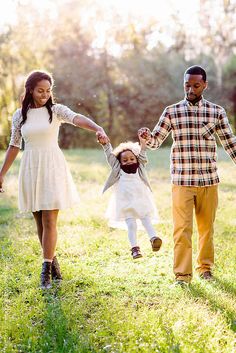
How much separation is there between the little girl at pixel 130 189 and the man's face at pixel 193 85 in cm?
69

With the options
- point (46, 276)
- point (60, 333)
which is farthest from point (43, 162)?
point (60, 333)

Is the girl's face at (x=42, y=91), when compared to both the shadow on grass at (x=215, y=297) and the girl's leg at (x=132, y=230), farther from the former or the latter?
the shadow on grass at (x=215, y=297)

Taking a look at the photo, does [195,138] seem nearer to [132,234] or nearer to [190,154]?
[190,154]

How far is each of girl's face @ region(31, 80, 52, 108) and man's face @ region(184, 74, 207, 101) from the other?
4.63ft

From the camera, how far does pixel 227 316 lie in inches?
193

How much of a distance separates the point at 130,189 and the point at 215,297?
57.8 inches

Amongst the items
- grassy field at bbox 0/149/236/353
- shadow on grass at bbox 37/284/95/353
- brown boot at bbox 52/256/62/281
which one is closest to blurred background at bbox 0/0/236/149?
grassy field at bbox 0/149/236/353

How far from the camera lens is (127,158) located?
608 cm

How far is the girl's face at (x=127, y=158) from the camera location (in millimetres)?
Result: 6074

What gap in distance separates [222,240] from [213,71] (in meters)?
32.2

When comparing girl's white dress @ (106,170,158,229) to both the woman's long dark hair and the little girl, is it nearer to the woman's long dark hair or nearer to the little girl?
the little girl

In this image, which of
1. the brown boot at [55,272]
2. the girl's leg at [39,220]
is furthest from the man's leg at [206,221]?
the girl's leg at [39,220]

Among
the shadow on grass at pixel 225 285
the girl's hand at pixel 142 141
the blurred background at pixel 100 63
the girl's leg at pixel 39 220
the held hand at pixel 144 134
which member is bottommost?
the shadow on grass at pixel 225 285

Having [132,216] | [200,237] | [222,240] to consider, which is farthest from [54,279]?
[222,240]
